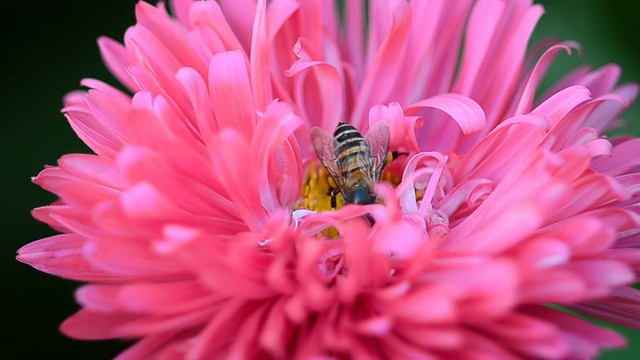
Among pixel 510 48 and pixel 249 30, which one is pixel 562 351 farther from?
pixel 249 30

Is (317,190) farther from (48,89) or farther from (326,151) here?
(48,89)

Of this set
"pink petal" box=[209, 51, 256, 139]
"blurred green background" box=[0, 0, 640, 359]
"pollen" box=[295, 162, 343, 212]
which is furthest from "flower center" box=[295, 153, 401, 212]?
"blurred green background" box=[0, 0, 640, 359]

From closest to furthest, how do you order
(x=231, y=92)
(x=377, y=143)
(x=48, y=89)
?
(x=231, y=92)
(x=377, y=143)
(x=48, y=89)

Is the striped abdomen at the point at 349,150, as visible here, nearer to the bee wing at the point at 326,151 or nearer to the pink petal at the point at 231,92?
the bee wing at the point at 326,151

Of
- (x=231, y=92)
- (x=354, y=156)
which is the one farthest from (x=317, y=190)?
(x=231, y=92)

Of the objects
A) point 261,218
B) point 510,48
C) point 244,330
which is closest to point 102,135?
point 261,218

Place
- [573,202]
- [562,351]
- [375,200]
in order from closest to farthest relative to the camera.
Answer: [562,351] → [573,202] → [375,200]

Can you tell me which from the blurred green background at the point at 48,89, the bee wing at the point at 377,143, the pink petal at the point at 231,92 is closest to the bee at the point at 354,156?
the bee wing at the point at 377,143

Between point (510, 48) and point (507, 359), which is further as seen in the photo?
point (510, 48)
